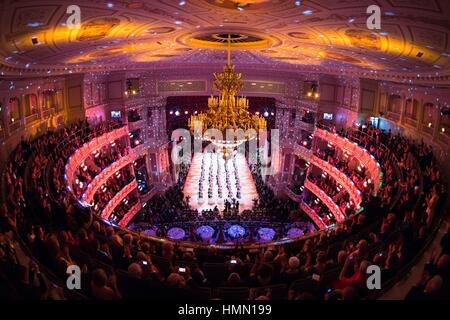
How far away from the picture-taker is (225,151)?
40.5 feet

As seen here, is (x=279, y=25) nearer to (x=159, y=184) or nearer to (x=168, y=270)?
(x=168, y=270)

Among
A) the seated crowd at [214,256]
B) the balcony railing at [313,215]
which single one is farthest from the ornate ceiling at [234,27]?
the balcony railing at [313,215]

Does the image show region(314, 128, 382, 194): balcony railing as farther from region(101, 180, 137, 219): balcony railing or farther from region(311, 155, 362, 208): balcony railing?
region(101, 180, 137, 219): balcony railing

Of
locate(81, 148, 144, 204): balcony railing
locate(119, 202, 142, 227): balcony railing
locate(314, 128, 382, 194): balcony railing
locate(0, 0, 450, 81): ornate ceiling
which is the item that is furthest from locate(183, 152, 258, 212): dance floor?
locate(0, 0, 450, 81): ornate ceiling

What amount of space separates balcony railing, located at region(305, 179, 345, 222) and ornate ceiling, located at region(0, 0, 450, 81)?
30.2ft

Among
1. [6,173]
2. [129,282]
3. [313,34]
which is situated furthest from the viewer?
[6,173]

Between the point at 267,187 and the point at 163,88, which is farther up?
the point at 163,88

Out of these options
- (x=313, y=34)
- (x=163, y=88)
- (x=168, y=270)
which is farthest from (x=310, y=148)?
(x=168, y=270)

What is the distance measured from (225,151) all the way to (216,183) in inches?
638

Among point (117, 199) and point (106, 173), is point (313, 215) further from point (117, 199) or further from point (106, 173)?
point (106, 173)

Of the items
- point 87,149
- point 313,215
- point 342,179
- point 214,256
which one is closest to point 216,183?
point 313,215

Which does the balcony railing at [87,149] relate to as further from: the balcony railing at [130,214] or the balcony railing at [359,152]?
the balcony railing at [359,152]
